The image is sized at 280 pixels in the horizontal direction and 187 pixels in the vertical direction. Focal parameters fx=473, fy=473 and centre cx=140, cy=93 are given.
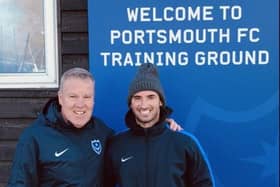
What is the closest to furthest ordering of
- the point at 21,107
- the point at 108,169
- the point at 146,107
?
1. the point at 146,107
2. the point at 108,169
3. the point at 21,107

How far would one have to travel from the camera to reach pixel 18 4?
2.84 metres

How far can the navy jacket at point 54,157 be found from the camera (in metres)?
1.90

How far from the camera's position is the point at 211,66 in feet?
8.01

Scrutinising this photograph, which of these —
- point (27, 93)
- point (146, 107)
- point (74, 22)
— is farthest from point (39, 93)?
point (146, 107)

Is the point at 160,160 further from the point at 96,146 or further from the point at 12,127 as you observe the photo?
the point at 12,127

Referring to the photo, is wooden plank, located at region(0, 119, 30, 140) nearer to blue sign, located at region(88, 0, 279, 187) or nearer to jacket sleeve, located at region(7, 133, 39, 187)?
blue sign, located at region(88, 0, 279, 187)

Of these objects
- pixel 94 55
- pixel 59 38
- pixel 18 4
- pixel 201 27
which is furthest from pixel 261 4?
pixel 18 4

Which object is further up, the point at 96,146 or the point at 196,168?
the point at 96,146

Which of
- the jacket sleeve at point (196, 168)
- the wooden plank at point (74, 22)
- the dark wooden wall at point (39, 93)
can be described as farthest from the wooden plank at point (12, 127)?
the jacket sleeve at point (196, 168)

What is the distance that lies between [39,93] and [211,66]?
1.06 m

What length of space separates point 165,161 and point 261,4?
38.9 inches

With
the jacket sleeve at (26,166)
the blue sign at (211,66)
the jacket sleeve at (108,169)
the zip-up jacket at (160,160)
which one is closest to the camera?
the jacket sleeve at (26,166)

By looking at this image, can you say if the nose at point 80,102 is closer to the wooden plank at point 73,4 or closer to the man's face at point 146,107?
the man's face at point 146,107

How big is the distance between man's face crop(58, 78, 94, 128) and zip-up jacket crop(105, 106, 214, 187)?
23cm
